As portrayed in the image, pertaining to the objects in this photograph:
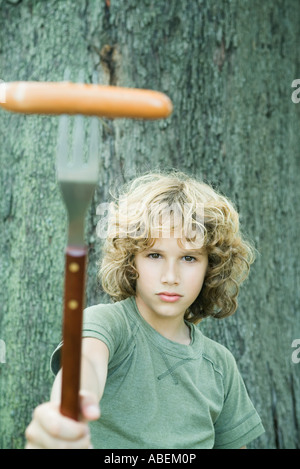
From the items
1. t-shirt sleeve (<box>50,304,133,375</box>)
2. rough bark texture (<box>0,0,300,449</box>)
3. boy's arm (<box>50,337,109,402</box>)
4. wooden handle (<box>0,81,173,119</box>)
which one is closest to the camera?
wooden handle (<box>0,81,173,119</box>)

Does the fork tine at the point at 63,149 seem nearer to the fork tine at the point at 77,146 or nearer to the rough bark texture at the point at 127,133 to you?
the fork tine at the point at 77,146

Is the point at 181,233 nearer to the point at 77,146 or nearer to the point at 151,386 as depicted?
the point at 151,386

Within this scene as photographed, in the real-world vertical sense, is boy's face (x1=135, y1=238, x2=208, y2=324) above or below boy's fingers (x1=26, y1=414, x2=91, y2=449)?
Answer: above

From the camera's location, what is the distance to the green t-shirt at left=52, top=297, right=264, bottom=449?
1.99m

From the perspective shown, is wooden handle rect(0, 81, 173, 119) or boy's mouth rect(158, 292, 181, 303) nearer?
wooden handle rect(0, 81, 173, 119)

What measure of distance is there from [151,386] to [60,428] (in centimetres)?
86

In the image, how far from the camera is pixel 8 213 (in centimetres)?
263

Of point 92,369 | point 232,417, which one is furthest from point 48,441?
point 232,417

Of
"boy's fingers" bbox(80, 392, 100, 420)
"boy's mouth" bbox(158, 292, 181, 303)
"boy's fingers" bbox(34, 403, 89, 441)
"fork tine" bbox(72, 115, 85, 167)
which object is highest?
"fork tine" bbox(72, 115, 85, 167)

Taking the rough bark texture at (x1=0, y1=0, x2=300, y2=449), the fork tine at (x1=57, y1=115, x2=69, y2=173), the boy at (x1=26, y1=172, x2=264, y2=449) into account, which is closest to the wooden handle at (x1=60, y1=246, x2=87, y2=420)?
the fork tine at (x1=57, y1=115, x2=69, y2=173)

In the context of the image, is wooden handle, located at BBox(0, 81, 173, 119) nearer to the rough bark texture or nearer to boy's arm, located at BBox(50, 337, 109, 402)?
boy's arm, located at BBox(50, 337, 109, 402)

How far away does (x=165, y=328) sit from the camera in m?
2.17

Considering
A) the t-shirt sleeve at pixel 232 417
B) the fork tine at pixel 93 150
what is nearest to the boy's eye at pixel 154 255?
the t-shirt sleeve at pixel 232 417

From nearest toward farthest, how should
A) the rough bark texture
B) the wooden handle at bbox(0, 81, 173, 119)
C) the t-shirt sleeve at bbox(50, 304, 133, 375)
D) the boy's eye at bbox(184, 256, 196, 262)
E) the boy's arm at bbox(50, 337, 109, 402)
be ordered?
the wooden handle at bbox(0, 81, 173, 119) < the boy's arm at bbox(50, 337, 109, 402) < the t-shirt sleeve at bbox(50, 304, 133, 375) < the boy's eye at bbox(184, 256, 196, 262) < the rough bark texture
